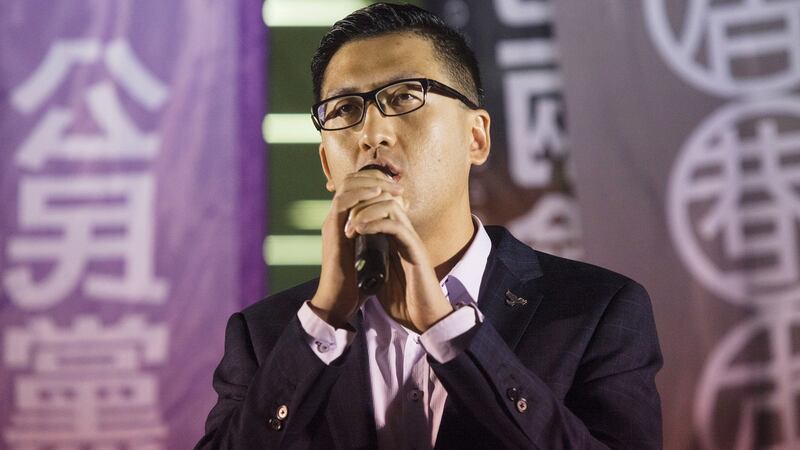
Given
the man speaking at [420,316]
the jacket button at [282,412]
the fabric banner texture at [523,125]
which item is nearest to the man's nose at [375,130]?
the man speaking at [420,316]

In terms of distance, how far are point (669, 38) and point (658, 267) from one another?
0.68 m

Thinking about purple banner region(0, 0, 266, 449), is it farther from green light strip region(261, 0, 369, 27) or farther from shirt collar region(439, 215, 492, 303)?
shirt collar region(439, 215, 492, 303)

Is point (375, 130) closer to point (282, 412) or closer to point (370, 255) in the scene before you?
point (370, 255)

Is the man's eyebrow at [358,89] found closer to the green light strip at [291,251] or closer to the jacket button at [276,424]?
the jacket button at [276,424]

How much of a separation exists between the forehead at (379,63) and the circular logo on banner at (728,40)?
134 centimetres

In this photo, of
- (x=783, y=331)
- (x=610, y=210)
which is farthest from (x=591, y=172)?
(x=783, y=331)

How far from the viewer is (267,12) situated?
2.66m

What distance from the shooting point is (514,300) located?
1.36m

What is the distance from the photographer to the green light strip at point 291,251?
260 centimetres

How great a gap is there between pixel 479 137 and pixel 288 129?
1.23m

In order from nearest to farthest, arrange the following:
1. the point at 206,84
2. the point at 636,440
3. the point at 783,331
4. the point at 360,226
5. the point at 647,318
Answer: the point at 360,226 < the point at 636,440 < the point at 647,318 < the point at 783,331 < the point at 206,84

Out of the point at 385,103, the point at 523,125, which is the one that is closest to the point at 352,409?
the point at 385,103

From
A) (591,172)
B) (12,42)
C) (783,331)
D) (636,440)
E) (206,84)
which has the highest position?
(12,42)

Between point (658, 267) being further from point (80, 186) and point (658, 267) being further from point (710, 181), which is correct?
point (80, 186)
